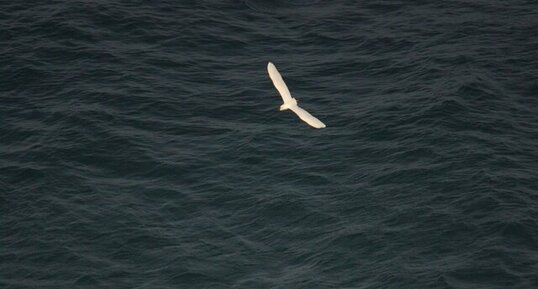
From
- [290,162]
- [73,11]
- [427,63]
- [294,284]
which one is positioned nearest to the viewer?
[294,284]

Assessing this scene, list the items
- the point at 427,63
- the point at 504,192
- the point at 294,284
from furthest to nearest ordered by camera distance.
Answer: the point at 427,63, the point at 504,192, the point at 294,284

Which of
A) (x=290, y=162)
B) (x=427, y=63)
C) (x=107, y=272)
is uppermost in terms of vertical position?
(x=427, y=63)

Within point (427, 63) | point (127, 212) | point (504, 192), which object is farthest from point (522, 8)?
point (127, 212)

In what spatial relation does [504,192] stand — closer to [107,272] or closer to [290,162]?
[290,162]

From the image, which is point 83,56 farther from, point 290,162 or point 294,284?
point 294,284

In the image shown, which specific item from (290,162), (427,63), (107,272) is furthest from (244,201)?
(427,63)

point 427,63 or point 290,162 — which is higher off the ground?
point 427,63

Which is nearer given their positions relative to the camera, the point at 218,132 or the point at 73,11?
the point at 218,132
